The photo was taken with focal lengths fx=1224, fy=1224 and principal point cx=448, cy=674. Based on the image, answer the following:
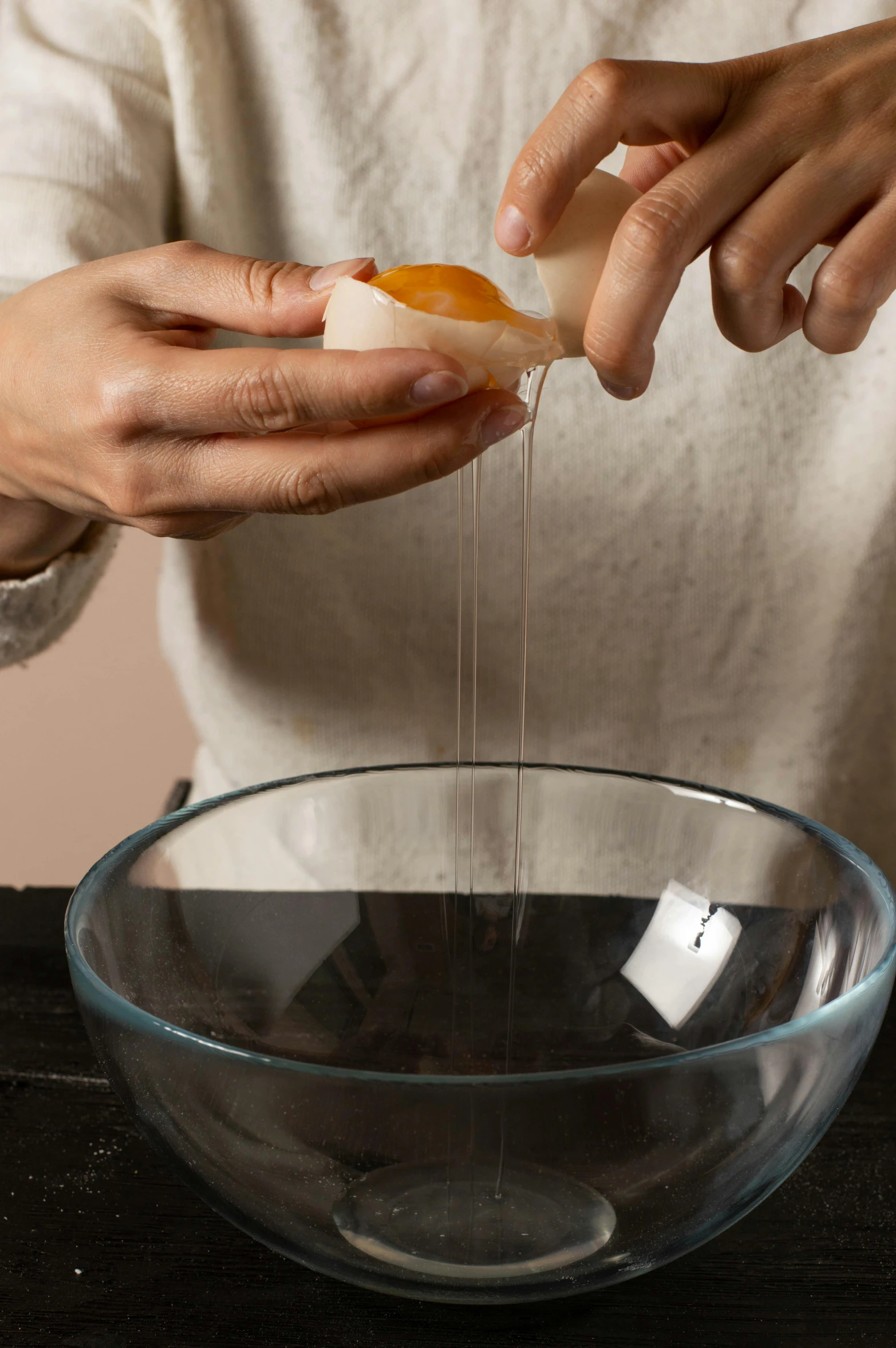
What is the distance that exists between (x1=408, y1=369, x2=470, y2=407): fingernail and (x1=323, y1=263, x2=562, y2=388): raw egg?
0.02 metres

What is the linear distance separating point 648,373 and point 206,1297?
397mm

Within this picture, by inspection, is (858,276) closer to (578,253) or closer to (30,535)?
(578,253)

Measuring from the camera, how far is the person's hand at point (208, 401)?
18.4 inches

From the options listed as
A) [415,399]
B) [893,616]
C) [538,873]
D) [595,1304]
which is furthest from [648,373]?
[893,616]

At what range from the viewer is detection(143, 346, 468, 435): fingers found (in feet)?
1.46

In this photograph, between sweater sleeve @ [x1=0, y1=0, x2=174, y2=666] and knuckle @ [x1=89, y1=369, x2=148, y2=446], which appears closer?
knuckle @ [x1=89, y1=369, x2=148, y2=446]

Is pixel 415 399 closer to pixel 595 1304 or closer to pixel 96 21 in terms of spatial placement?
pixel 595 1304

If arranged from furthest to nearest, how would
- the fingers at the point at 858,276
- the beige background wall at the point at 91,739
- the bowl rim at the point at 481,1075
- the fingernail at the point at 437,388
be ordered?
the beige background wall at the point at 91,739, the fingers at the point at 858,276, the fingernail at the point at 437,388, the bowl rim at the point at 481,1075

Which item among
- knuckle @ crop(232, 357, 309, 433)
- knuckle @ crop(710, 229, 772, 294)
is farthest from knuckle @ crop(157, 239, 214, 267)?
knuckle @ crop(710, 229, 772, 294)

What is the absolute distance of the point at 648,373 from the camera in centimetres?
52

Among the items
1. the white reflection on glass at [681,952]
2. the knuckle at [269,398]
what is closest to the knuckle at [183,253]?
the knuckle at [269,398]

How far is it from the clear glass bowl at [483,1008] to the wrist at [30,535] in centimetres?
31

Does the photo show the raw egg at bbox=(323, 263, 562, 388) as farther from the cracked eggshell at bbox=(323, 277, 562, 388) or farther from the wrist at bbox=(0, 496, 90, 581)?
the wrist at bbox=(0, 496, 90, 581)

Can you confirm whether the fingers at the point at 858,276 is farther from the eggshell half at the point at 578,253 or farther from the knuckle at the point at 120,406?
the knuckle at the point at 120,406
